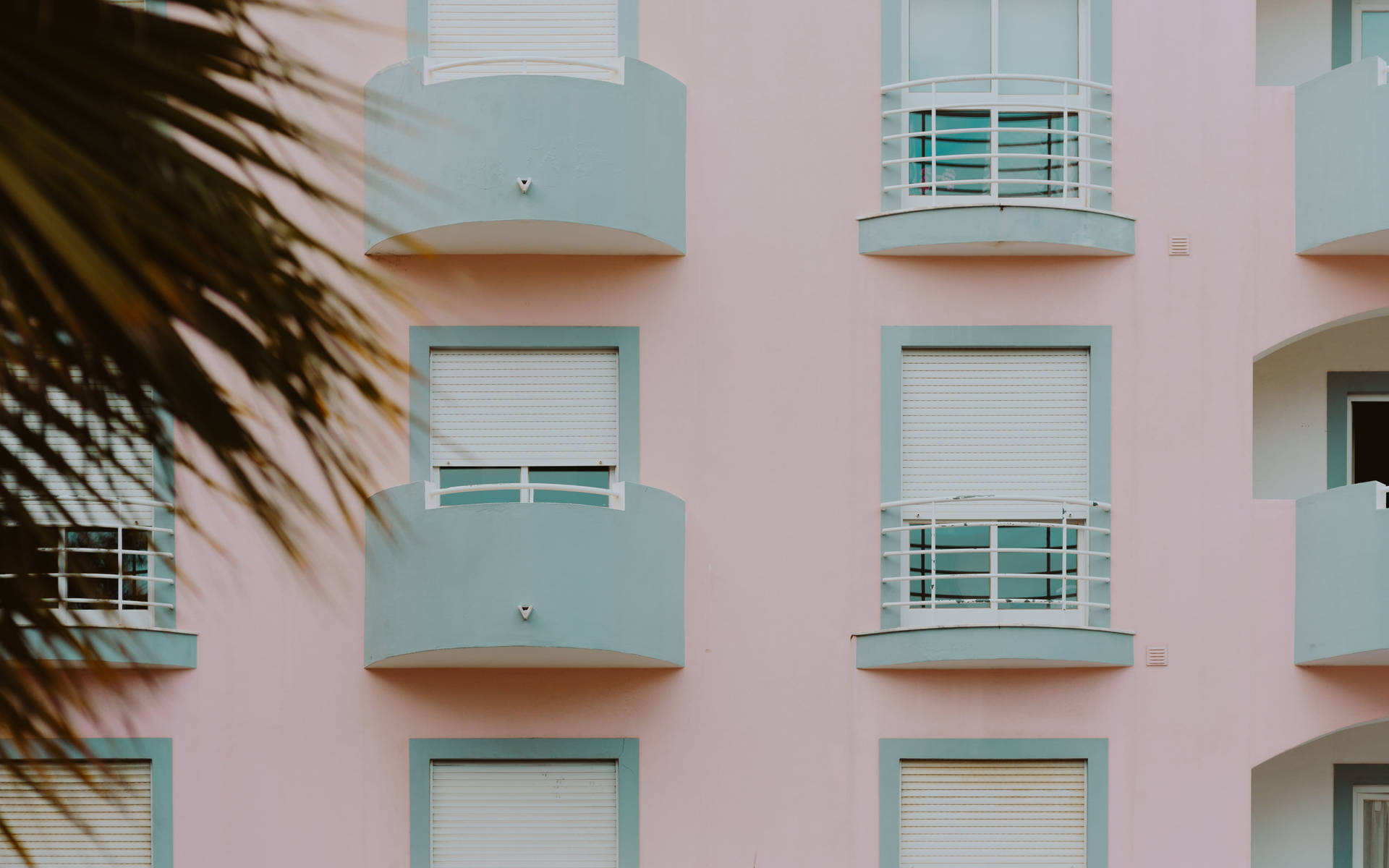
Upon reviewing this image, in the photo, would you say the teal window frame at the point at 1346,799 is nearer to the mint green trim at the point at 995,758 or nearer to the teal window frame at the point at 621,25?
the mint green trim at the point at 995,758

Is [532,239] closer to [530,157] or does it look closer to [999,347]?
[530,157]

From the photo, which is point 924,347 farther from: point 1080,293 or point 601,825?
point 601,825

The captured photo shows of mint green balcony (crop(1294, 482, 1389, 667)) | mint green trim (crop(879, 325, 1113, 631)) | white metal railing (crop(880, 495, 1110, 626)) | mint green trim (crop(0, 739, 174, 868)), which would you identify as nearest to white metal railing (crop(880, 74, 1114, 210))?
mint green trim (crop(879, 325, 1113, 631))

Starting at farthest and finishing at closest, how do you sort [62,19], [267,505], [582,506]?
1. [582,506]
2. [267,505]
3. [62,19]

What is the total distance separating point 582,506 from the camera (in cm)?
941

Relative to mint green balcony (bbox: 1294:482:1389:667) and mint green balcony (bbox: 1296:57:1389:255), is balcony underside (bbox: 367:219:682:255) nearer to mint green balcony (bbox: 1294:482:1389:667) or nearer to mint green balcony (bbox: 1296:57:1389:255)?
mint green balcony (bbox: 1296:57:1389:255)

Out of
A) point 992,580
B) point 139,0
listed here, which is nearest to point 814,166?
point 992,580

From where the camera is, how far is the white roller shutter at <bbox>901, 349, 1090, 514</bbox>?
10.3 m

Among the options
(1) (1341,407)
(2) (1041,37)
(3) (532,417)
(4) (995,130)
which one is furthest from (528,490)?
(1) (1341,407)

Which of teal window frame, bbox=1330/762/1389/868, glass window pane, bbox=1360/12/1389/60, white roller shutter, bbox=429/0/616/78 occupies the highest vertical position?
glass window pane, bbox=1360/12/1389/60

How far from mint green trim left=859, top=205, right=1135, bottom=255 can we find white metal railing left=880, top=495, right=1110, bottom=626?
5.81 ft

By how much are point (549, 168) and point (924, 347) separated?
9.69 ft

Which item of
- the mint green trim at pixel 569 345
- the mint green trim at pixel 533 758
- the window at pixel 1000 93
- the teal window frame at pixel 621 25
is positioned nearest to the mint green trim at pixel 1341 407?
the window at pixel 1000 93

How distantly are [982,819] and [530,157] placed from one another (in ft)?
18.2
